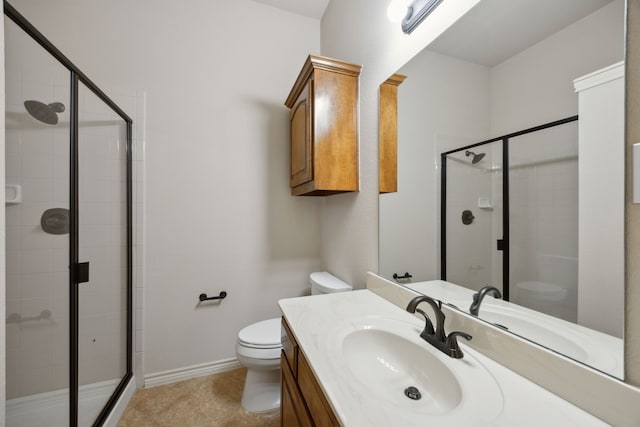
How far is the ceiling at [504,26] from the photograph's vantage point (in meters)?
0.59

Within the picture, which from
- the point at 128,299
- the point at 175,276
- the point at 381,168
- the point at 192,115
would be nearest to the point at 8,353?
the point at 128,299

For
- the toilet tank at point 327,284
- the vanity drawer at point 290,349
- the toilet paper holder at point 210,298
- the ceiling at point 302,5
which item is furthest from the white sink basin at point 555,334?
the ceiling at point 302,5

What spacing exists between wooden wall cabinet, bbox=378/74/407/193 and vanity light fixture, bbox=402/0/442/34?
18cm

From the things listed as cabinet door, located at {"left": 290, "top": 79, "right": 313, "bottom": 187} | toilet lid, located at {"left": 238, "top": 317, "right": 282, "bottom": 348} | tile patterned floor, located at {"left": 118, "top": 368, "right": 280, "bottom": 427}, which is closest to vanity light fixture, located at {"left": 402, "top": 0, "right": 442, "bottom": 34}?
cabinet door, located at {"left": 290, "top": 79, "right": 313, "bottom": 187}

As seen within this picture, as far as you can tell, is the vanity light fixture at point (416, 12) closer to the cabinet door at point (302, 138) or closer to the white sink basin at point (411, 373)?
the cabinet door at point (302, 138)

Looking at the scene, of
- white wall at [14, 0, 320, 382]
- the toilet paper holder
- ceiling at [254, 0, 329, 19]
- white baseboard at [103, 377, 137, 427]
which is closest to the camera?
white baseboard at [103, 377, 137, 427]

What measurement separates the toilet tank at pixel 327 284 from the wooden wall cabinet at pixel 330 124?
1.98ft

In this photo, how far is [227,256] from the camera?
1.82 m

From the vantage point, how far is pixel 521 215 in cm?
68

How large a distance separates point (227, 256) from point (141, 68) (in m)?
1.38

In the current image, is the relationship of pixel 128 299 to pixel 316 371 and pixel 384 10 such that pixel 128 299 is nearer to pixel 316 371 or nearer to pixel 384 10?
pixel 316 371

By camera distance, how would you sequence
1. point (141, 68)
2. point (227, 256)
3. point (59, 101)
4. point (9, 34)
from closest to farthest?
point (9, 34) < point (59, 101) < point (141, 68) < point (227, 256)

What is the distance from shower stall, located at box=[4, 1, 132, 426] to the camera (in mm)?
1071

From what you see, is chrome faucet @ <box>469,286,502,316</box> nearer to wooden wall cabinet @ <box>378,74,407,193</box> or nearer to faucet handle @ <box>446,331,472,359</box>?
faucet handle @ <box>446,331,472,359</box>
